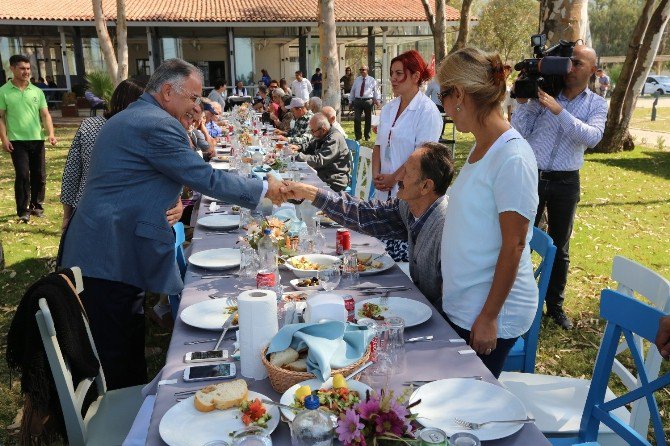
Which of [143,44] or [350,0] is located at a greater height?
[350,0]

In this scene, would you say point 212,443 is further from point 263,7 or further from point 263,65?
point 263,65

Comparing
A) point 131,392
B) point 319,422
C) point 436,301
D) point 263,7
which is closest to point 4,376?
point 131,392

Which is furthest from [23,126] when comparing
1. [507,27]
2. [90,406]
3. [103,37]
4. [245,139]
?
[507,27]

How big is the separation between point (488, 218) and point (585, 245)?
4766 millimetres

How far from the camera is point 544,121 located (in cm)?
414

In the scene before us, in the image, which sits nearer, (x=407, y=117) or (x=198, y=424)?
(x=198, y=424)

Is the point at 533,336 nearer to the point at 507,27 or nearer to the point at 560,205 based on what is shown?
the point at 560,205

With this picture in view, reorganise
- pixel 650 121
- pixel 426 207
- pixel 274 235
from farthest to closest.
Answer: pixel 650 121, pixel 274 235, pixel 426 207

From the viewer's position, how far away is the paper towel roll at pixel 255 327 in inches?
71.4

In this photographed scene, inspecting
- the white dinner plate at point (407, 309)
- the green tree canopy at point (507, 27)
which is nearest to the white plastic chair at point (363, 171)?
the white dinner plate at point (407, 309)

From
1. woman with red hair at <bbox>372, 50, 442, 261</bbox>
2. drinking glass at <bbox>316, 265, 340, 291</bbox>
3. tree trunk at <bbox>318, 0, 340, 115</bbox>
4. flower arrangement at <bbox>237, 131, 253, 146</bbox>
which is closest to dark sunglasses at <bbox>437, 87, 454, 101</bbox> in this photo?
drinking glass at <bbox>316, 265, 340, 291</bbox>

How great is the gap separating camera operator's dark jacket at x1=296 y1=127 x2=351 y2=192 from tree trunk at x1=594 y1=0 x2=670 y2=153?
25.1 feet

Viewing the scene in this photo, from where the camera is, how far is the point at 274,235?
3.10m

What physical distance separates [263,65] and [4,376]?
1064 inches
